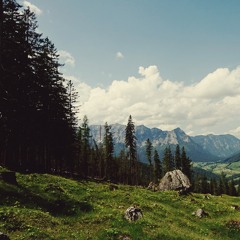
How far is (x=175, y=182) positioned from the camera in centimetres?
5188

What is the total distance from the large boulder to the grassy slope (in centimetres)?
1386

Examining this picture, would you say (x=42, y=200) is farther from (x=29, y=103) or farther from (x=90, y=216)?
(x=29, y=103)

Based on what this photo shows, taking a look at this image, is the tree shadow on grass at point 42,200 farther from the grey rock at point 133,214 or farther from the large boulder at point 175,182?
the large boulder at point 175,182

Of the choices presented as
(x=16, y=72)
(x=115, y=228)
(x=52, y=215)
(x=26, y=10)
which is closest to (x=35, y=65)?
(x=16, y=72)

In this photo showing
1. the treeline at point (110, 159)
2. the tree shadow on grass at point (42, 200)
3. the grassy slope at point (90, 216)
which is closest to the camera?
the grassy slope at point (90, 216)

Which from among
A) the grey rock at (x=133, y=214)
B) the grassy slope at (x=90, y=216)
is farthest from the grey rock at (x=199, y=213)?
the grey rock at (x=133, y=214)

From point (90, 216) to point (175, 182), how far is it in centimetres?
2920

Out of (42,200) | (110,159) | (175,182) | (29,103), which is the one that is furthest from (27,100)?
(110,159)

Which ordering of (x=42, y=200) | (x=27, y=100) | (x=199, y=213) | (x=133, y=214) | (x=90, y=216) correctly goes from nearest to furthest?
1. (x=90, y=216)
2. (x=133, y=214)
3. (x=42, y=200)
4. (x=199, y=213)
5. (x=27, y=100)

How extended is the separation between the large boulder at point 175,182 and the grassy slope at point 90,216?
13865 mm

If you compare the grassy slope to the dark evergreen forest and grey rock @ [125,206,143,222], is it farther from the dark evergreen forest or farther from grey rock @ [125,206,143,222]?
the dark evergreen forest

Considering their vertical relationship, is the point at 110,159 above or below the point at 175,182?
above

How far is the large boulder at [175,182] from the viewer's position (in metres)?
50.8

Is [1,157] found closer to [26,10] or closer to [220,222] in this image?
[26,10]
